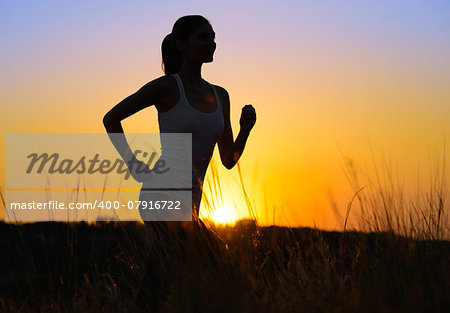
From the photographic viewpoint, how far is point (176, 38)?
9.59 ft

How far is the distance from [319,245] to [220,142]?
0.88 m

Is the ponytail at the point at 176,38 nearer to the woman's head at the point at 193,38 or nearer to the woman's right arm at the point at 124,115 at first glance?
the woman's head at the point at 193,38

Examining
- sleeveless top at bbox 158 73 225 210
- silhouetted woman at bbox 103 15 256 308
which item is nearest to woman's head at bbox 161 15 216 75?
silhouetted woman at bbox 103 15 256 308

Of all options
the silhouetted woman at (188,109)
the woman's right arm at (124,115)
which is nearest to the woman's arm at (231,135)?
the silhouetted woman at (188,109)

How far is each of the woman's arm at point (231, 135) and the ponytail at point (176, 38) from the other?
0.30 meters

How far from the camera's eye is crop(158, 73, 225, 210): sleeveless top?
102 inches

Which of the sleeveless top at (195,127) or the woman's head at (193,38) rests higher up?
the woman's head at (193,38)

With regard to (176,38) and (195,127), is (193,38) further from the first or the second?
(195,127)

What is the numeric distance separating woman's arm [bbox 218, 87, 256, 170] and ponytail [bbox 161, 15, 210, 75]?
305 millimetres

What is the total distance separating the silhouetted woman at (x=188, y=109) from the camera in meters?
2.60

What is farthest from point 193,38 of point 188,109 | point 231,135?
point 231,135

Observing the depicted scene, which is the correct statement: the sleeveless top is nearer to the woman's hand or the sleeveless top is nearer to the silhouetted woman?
the silhouetted woman

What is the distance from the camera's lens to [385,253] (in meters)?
2.55

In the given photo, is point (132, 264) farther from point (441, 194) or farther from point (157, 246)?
point (441, 194)
